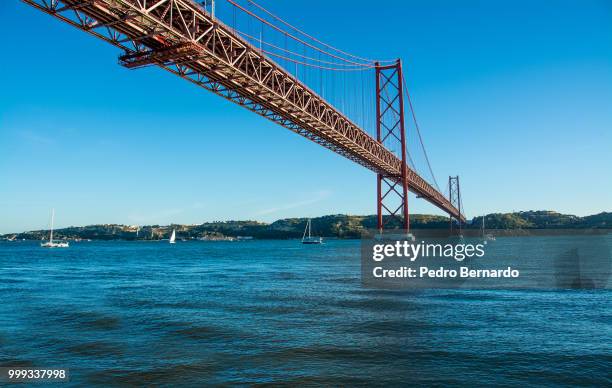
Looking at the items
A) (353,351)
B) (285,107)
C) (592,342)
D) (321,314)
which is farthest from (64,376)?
(285,107)

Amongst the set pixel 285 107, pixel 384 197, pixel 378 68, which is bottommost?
pixel 384 197

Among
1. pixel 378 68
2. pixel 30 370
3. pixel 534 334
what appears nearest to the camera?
pixel 30 370

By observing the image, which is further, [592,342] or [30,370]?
[592,342]

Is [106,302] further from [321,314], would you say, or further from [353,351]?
[353,351]

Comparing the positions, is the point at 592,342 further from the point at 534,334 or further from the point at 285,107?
the point at 285,107

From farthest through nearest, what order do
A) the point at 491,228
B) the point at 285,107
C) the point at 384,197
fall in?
the point at 491,228 < the point at 384,197 < the point at 285,107

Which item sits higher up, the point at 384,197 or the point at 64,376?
the point at 384,197
